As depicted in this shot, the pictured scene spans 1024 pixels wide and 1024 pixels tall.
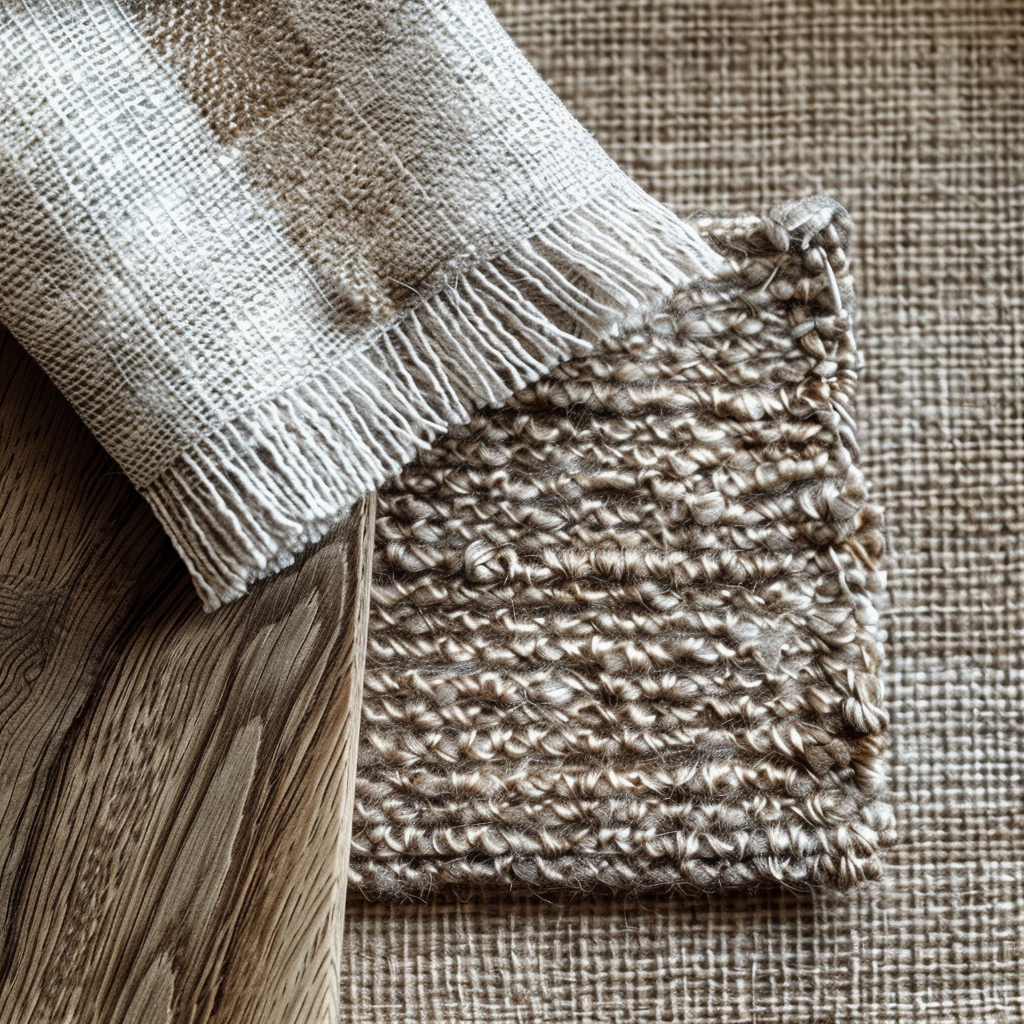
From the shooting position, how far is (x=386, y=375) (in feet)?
1.70

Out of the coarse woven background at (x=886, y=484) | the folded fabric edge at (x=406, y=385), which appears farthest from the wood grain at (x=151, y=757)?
the coarse woven background at (x=886, y=484)

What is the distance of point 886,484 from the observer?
28.2 inches

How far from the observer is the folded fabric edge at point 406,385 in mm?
500

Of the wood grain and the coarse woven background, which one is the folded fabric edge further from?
the coarse woven background

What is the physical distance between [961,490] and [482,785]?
0.41 meters

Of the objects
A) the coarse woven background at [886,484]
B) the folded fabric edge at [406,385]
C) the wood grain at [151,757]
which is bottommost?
the coarse woven background at [886,484]

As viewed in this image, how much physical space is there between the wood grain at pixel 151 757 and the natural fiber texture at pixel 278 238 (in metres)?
0.04

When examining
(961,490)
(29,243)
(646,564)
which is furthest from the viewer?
(961,490)

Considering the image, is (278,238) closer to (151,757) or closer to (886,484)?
(151,757)

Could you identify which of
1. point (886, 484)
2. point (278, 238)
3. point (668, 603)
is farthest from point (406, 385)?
point (886, 484)

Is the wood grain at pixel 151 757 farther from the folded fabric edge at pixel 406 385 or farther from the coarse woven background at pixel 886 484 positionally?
the coarse woven background at pixel 886 484

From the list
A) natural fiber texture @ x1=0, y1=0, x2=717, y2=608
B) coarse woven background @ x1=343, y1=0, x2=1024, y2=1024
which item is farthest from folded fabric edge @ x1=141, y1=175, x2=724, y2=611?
coarse woven background @ x1=343, y1=0, x2=1024, y2=1024

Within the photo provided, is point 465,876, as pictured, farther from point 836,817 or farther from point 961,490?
point 961,490

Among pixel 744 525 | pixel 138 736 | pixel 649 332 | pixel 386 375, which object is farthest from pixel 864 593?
pixel 138 736
